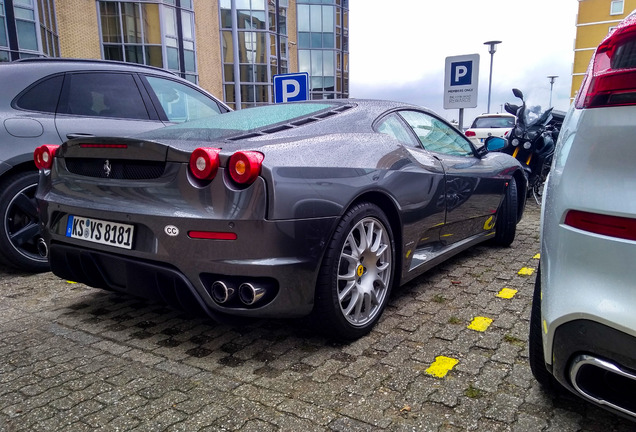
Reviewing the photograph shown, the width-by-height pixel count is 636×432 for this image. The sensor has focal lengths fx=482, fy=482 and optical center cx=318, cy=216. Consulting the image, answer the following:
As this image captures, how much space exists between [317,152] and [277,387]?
3.74 feet

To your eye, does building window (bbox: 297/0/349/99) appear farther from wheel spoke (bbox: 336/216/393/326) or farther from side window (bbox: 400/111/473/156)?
wheel spoke (bbox: 336/216/393/326)

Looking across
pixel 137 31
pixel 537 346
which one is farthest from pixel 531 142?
pixel 137 31

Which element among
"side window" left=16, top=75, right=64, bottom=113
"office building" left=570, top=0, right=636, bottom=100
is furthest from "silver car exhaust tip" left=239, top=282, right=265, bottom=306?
"office building" left=570, top=0, right=636, bottom=100

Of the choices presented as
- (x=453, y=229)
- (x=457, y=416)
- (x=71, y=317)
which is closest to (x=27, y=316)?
(x=71, y=317)

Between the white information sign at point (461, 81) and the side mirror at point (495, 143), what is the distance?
4.43 m

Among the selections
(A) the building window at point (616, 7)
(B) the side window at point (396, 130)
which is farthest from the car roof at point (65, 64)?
(A) the building window at point (616, 7)

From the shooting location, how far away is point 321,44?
34.2 meters

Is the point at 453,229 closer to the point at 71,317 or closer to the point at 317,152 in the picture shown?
the point at 317,152

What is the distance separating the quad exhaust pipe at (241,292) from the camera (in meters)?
2.17

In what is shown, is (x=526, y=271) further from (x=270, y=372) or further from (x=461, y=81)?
(x=461, y=81)

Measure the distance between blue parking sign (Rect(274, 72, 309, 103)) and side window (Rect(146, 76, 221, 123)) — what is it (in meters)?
3.02

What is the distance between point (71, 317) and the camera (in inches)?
119

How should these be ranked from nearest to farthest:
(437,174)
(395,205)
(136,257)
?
(136,257) → (395,205) → (437,174)

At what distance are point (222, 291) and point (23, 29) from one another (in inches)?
641
